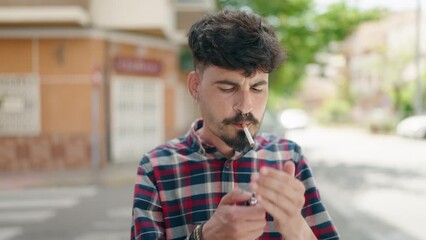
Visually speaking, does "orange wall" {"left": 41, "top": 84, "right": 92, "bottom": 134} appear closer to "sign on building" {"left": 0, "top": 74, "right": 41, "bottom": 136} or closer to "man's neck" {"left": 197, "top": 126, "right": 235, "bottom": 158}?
"sign on building" {"left": 0, "top": 74, "right": 41, "bottom": 136}

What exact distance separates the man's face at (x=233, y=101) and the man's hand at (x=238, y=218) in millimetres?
259

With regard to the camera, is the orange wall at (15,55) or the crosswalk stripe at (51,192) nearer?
the crosswalk stripe at (51,192)

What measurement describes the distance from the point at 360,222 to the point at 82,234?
11.5ft

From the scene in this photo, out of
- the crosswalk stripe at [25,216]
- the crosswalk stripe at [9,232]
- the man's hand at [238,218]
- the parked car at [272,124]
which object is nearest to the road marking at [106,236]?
the crosswalk stripe at [9,232]

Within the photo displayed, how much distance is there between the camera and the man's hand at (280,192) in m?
1.14

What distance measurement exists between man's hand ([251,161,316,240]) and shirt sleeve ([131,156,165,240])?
426 mm

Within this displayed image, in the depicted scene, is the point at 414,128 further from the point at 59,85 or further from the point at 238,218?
the point at 238,218

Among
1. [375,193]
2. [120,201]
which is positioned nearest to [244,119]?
[120,201]

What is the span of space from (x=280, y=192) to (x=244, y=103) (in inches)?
12.5

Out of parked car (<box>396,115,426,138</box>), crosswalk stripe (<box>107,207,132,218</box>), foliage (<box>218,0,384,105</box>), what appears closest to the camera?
crosswalk stripe (<box>107,207,132,218</box>)

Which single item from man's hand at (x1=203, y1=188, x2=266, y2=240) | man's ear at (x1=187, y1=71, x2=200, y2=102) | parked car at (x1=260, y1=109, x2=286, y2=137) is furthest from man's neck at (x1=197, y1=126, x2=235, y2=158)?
parked car at (x1=260, y1=109, x2=286, y2=137)

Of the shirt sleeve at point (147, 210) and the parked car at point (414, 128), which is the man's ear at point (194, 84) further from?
the parked car at point (414, 128)

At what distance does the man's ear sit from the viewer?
1.53 metres

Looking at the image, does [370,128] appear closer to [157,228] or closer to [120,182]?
[120,182]
